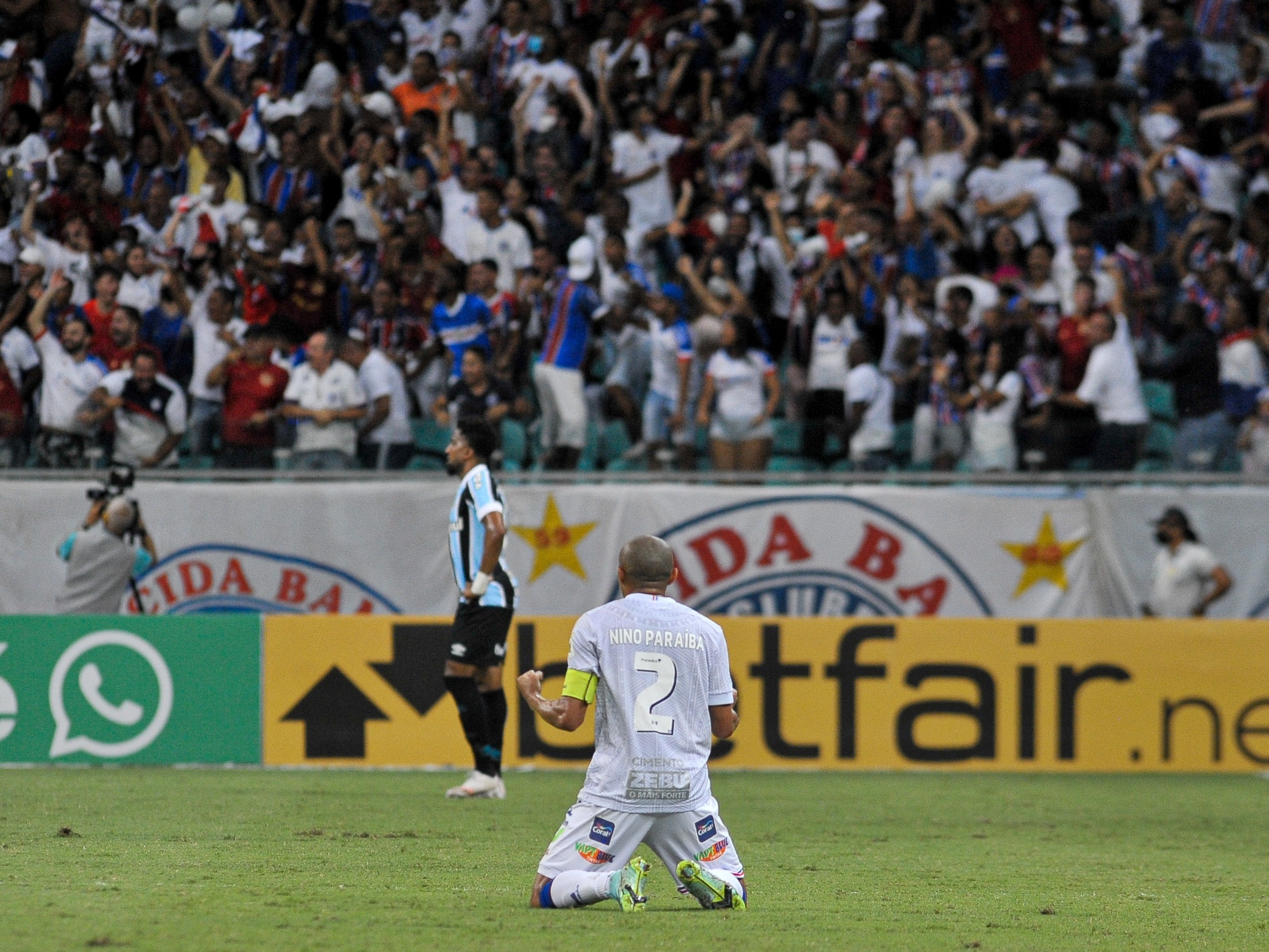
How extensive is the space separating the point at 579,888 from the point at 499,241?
1068 cm

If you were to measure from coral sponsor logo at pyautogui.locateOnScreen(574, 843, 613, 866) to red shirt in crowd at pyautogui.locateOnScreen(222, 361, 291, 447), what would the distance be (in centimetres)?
923

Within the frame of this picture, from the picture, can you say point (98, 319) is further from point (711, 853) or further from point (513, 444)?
point (711, 853)

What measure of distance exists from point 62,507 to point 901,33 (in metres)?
10.4

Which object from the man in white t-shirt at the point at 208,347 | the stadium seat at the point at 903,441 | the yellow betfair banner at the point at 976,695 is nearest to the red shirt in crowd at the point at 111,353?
the man in white t-shirt at the point at 208,347

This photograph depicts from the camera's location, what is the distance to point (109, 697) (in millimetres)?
12289

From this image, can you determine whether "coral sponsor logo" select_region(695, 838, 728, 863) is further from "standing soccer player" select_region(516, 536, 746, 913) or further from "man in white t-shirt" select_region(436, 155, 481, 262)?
"man in white t-shirt" select_region(436, 155, 481, 262)

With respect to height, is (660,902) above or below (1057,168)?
below

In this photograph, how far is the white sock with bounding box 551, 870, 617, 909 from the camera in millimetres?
6074

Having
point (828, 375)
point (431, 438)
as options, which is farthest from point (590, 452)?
point (828, 375)

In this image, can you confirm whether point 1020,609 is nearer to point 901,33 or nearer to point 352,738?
point 352,738

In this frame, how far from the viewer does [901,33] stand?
18750 mm

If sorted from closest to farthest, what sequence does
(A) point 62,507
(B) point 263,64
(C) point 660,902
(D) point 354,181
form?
(C) point 660,902
(A) point 62,507
(D) point 354,181
(B) point 263,64

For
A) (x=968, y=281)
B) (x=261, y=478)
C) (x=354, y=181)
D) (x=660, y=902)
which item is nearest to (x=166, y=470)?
(x=261, y=478)

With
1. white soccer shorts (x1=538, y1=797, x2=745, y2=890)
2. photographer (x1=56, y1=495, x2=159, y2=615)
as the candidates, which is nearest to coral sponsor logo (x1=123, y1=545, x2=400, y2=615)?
photographer (x1=56, y1=495, x2=159, y2=615)
